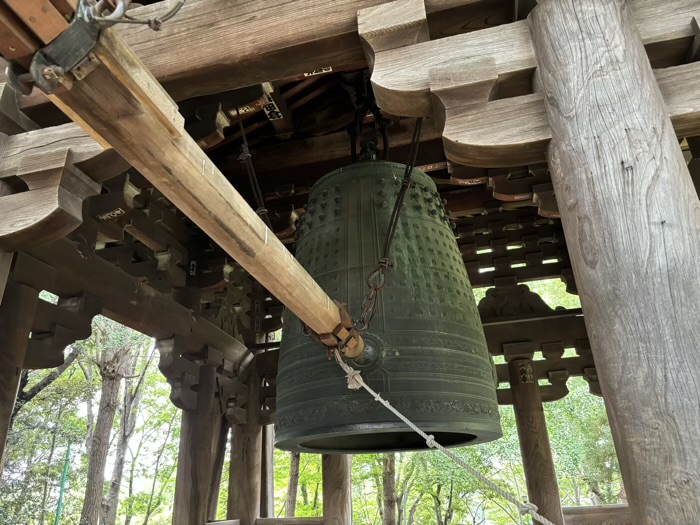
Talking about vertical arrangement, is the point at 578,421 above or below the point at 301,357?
above

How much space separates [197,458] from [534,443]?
2.44 metres

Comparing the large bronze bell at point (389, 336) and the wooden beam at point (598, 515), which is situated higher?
the large bronze bell at point (389, 336)

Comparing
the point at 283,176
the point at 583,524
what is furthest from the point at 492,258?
the point at 583,524

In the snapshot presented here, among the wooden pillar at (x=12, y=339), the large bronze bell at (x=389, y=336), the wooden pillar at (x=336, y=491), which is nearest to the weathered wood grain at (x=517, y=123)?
the large bronze bell at (x=389, y=336)

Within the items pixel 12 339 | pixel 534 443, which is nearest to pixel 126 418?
pixel 534 443

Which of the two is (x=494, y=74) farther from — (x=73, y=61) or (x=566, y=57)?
(x=73, y=61)

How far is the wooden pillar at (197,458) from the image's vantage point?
378 centimetres

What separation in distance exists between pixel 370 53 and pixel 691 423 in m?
1.29

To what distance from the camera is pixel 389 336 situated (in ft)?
6.00

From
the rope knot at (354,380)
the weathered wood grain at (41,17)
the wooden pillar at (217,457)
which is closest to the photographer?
the weathered wood grain at (41,17)

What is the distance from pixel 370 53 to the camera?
167 centimetres

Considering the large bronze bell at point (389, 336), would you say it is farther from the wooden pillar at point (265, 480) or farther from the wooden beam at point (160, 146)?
the wooden pillar at point (265, 480)

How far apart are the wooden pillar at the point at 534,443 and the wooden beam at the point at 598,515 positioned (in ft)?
1.73

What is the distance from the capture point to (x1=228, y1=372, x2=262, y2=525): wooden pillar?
4359 mm
